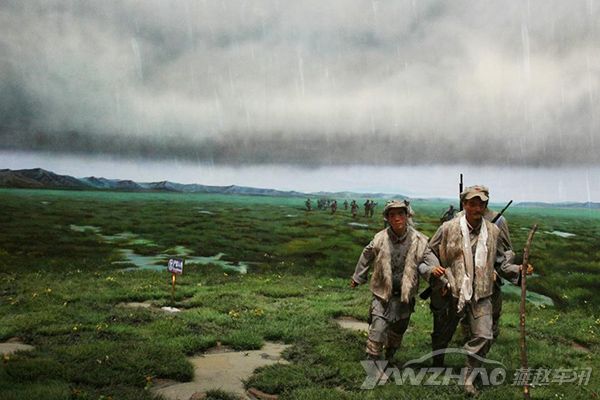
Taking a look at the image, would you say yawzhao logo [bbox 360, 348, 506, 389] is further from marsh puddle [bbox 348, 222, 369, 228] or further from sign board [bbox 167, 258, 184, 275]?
marsh puddle [bbox 348, 222, 369, 228]

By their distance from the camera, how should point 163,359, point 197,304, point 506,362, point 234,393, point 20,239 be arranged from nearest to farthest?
point 234,393
point 163,359
point 506,362
point 197,304
point 20,239

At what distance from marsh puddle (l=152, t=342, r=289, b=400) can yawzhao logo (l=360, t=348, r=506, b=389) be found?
1.58m

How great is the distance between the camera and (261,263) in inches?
946

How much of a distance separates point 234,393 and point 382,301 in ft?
8.12

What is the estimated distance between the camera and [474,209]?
6.44m

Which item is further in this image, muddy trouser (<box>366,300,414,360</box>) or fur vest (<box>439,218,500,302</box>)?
muddy trouser (<box>366,300,414,360</box>)

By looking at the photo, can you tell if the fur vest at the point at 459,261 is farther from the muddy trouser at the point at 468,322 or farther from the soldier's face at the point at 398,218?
the soldier's face at the point at 398,218

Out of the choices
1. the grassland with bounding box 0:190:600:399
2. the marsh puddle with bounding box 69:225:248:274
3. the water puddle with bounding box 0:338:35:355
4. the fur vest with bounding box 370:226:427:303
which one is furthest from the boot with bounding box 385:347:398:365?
the marsh puddle with bounding box 69:225:248:274

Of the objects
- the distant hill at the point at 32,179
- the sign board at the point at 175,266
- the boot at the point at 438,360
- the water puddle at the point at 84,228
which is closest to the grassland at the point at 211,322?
the boot at the point at 438,360

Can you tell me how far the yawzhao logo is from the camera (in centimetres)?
654

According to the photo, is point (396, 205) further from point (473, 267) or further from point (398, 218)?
point (473, 267)

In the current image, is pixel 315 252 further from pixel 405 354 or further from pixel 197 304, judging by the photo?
pixel 405 354

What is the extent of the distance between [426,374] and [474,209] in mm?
2627

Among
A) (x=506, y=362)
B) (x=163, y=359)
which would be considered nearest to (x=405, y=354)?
(x=506, y=362)
